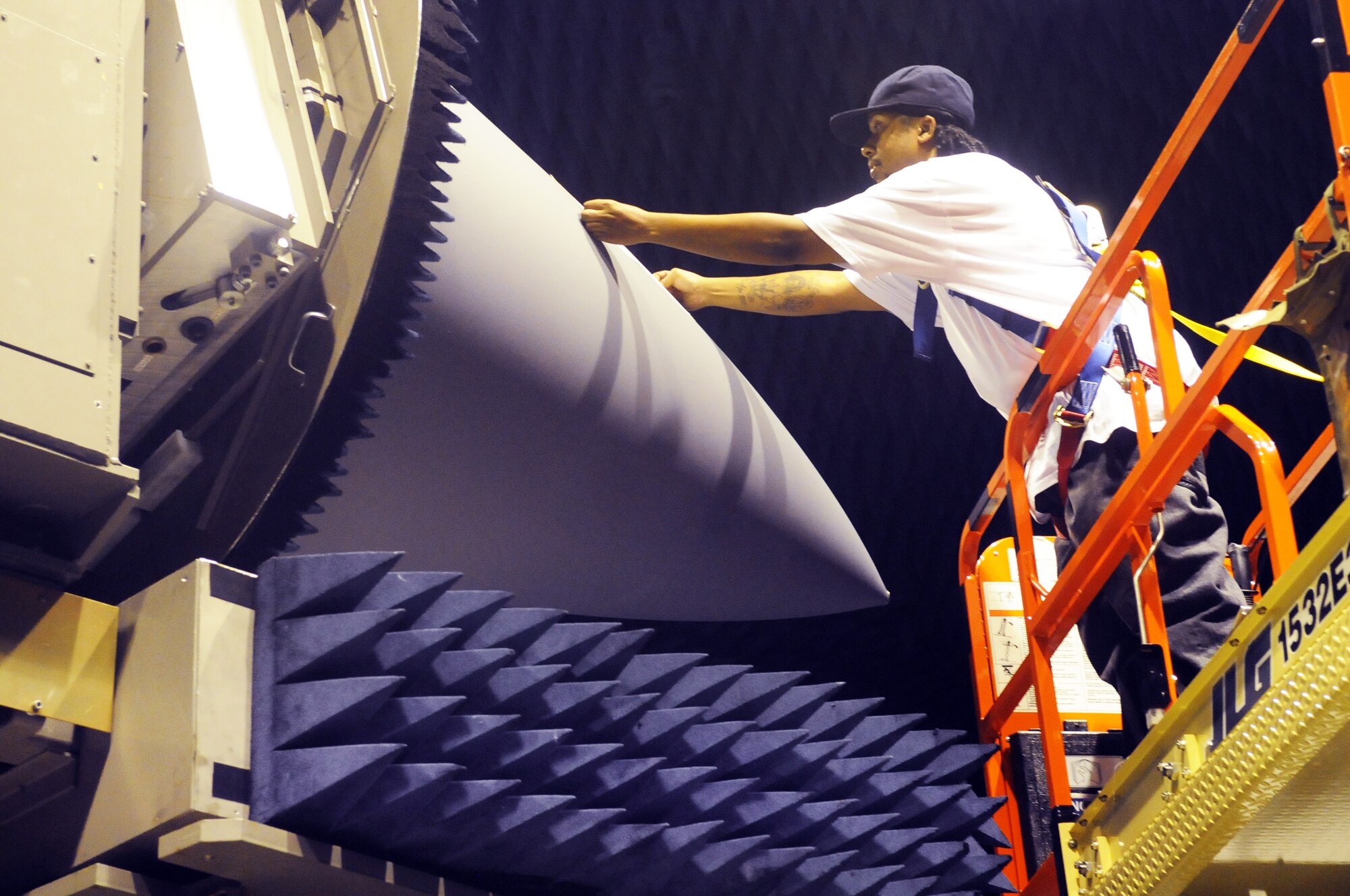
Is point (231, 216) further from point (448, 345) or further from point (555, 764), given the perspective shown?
point (555, 764)

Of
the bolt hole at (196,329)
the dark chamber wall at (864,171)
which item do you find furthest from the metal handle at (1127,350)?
the dark chamber wall at (864,171)

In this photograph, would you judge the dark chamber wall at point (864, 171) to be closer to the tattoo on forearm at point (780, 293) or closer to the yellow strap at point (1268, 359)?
the tattoo on forearm at point (780, 293)

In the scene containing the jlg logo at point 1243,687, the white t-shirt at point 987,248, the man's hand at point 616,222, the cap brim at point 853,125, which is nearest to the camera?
the jlg logo at point 1243,687

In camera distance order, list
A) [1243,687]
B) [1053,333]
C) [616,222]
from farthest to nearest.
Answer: [616,222], [1053,333], [1243,687]

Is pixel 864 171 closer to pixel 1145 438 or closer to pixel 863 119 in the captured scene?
pixel 863 119

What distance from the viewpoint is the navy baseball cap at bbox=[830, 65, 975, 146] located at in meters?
4.00

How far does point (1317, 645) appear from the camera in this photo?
2.05m

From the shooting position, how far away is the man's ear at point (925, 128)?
4.03m

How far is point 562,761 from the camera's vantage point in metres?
2.72

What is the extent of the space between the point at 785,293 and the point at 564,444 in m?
0.81

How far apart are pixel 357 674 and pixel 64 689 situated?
1.59 feet

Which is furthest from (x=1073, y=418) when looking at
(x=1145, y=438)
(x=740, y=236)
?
(x=740, y=236)

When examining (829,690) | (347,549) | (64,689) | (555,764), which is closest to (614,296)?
(347,549)

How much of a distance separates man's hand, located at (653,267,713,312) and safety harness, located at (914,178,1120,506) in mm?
615
